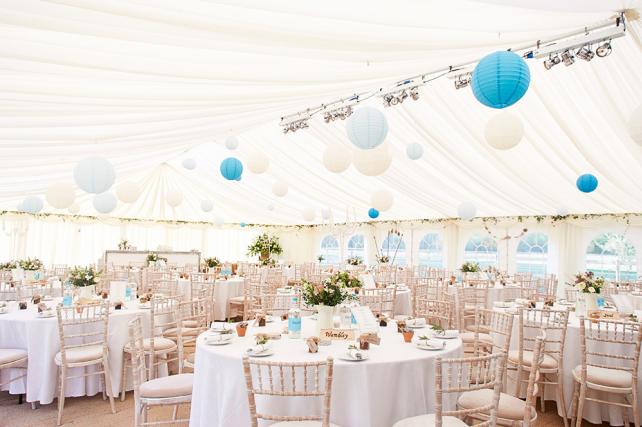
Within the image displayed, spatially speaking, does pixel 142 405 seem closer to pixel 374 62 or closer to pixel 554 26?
pixel 374 62

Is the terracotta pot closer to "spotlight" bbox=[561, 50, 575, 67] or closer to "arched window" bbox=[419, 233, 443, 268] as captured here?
"spotlight" bbox=[561, 50, 575, 67]

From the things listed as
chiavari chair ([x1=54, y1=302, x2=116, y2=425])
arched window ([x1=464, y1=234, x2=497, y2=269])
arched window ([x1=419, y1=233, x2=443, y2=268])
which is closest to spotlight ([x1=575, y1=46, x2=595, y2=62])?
chiavari chair ([x1=54, y1=302, x2=116, y2=425])

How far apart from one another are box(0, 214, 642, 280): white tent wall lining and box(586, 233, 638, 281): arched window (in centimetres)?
18

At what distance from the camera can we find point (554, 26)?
398 centimetres

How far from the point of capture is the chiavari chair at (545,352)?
13.4ft

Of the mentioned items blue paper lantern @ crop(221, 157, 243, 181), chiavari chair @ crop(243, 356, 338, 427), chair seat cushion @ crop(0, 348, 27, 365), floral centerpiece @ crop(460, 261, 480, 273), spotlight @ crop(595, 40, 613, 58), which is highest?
spotlight @ crop(595, 40, 613, 58)

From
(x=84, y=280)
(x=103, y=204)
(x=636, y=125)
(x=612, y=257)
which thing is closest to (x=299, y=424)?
(x=636, y=125)

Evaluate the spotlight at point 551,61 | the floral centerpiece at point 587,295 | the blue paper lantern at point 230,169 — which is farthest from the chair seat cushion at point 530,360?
the blue paper lantern at point 230,169

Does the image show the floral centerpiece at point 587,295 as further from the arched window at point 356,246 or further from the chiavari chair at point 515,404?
the arched window at point 356,246

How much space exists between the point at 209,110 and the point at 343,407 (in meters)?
3.82

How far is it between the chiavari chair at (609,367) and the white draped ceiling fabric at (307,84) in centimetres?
268

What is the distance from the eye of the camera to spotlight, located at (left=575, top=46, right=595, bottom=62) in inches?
184

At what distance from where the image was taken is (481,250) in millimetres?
14094

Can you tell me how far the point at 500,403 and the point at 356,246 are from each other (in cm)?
1540
